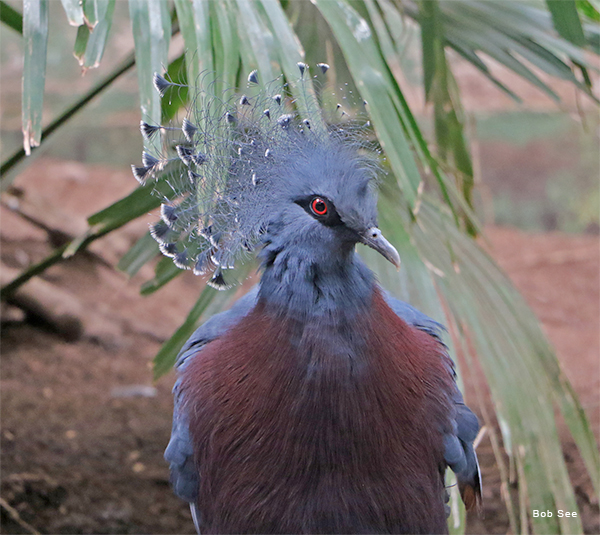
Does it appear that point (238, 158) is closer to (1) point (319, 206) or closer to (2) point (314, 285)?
(1) point (319, 206)

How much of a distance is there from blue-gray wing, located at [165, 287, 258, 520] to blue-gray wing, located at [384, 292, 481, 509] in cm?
38

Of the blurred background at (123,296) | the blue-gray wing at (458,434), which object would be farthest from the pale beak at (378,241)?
the blurred background at (123,296)

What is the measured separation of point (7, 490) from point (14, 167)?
3.71 ft

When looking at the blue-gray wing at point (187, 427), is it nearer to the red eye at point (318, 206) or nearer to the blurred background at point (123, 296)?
the blurred background at point (123, 296)

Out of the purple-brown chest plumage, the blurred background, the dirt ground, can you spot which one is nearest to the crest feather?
the purple-brown chest plumage

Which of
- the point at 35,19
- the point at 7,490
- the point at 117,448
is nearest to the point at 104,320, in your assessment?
the point at 117,448

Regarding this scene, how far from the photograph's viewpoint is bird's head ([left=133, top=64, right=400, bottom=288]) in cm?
125

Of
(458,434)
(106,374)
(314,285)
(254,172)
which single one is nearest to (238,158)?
(254,172)

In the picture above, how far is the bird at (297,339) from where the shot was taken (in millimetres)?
1235

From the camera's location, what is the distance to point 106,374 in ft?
10.7

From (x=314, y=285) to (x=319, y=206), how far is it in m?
0.16

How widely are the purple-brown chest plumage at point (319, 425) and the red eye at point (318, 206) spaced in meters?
0.22

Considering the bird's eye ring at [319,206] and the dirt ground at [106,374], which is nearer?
the bird's eye ring at [319,206]

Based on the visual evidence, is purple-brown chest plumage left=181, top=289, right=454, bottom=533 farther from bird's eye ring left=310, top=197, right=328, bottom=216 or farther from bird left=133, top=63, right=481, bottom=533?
bird's eye ring left=310, top=197, right=328, bottom=216
